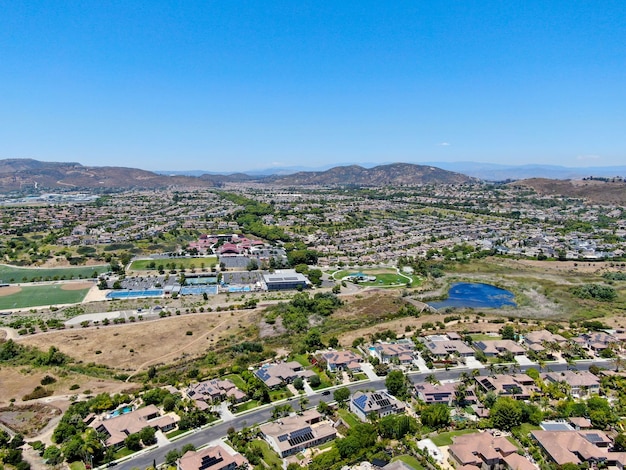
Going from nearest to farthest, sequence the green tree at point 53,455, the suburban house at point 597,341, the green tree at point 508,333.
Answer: the green tree at point 53,455 < the suburban house at point 597,341 < the green tree at point 508,333

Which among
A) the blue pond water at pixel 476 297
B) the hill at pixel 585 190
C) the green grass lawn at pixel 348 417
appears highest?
the hill at pixel 585 190

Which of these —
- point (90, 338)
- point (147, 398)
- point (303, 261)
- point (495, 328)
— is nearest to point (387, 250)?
point (303, 261)

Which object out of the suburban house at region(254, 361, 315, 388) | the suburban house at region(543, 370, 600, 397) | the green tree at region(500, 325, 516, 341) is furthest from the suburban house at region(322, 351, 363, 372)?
the green tree at region(500, 325, 516, 341)

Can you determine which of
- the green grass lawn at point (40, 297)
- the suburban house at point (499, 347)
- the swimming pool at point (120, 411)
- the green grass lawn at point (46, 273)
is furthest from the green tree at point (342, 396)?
the green grass lawn at point (46, 273)

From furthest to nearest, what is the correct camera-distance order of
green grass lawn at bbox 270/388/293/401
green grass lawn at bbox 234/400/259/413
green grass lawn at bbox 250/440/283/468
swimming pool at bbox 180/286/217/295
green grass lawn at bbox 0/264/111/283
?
1. green grass lawn at bbox 0/264/111/283
2. swimming pool at bbox 180/286/217/295
3. green grass lawn at bbox 270/388/293/401
4. green grass lawn at bbox 234/400/259/413
5. green grass lawn at bbox 250/440/283/468

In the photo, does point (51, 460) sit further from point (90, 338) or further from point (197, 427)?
point (90, 338)

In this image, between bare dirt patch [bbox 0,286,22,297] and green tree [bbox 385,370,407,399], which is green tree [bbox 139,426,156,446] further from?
bare dirt patch [bbox 0,286,22,297]

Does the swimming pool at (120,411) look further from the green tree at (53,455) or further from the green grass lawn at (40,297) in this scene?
the green grass lawn at (40,297)
